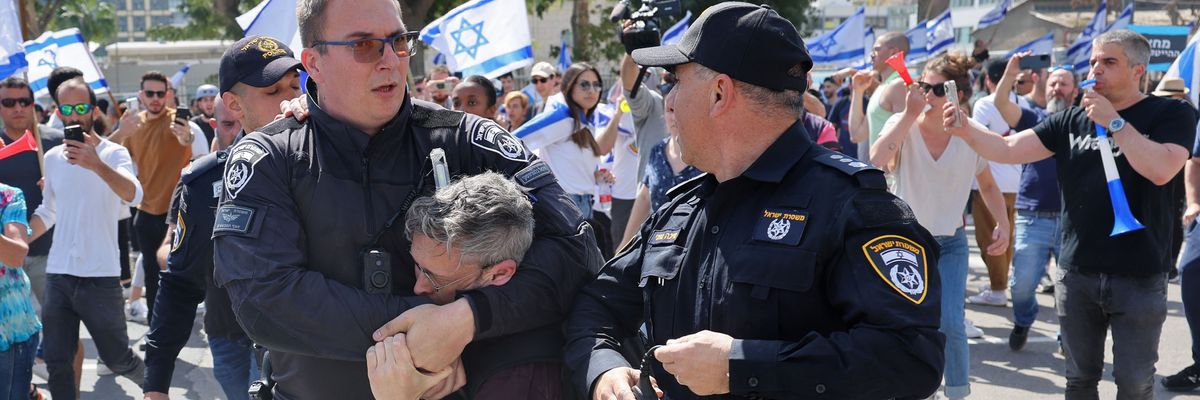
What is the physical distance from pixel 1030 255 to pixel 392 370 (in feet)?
19.3

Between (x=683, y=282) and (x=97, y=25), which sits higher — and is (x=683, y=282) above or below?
above

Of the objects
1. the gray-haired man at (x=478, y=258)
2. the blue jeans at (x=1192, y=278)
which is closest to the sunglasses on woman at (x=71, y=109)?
the gray-haired man at (x=478, y=258)

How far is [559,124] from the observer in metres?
7.97

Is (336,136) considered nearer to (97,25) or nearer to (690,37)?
(690,37)

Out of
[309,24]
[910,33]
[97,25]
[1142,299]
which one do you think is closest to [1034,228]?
[1142,299]

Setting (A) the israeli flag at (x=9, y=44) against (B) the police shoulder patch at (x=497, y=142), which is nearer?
(B) the police shoulder patch at (x=497, y=142)

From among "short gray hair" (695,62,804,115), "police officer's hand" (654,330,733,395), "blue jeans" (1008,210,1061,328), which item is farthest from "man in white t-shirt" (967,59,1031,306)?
"police officer's hand" (654,330,733,395)

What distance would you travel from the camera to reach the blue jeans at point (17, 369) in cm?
440

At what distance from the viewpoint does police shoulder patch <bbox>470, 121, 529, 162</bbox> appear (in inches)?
107

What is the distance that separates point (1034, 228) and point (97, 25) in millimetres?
54762

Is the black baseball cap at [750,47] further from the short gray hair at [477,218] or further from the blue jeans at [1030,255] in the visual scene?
the blue jeans at [1030,255]

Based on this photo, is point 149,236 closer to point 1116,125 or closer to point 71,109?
point 71,109

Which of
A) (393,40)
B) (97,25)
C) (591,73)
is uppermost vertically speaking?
(393,40)

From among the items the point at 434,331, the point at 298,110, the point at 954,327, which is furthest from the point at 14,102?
the point at 954,327
